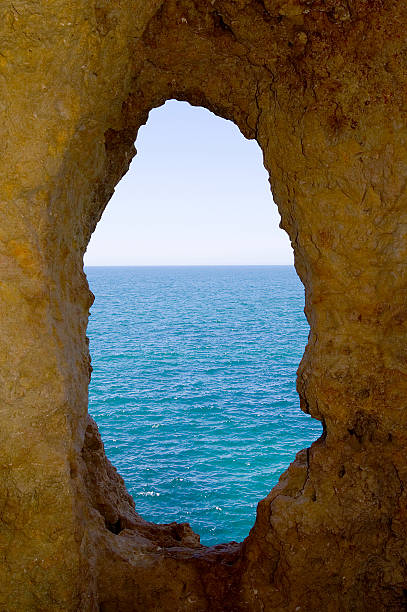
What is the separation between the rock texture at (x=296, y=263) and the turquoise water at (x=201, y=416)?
28.7ft

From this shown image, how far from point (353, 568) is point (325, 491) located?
104 centimetres

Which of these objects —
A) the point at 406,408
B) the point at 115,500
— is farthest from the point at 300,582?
the point at 115,500

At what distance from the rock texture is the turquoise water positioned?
8.75m

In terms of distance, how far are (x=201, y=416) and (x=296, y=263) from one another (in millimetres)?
18708

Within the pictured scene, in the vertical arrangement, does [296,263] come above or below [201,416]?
above

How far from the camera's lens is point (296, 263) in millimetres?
7918

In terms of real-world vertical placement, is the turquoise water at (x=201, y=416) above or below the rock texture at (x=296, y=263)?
below

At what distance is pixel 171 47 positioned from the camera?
700 centimetres

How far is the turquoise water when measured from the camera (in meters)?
17.5

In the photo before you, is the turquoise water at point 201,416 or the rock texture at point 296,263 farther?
the turquoise water at point 201,416

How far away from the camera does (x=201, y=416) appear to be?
25.5 metres

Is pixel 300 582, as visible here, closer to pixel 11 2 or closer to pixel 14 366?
pixel 14 366

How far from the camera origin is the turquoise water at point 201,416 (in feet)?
57.4

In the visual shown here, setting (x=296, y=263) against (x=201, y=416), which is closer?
(x=296, y=263)
